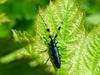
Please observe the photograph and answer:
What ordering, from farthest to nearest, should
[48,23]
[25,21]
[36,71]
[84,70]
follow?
[25,21], [48,23], [84,70], [36,71]

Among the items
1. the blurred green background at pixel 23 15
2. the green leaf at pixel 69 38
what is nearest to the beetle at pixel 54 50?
the green leaf at pixel 69 38

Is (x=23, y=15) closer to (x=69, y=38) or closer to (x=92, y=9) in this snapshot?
(x=92, y=9)

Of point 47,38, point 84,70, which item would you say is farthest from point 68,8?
point 84,70

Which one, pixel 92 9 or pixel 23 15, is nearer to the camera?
pixel 23 15

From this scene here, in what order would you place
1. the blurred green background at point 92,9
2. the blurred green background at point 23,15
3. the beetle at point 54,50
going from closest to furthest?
the beetle at point 54,50 < the blurred green background at point 23,15 < the blurred green background at point 92,9

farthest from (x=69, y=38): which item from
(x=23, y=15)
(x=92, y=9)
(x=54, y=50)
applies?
(x=92, y=9)

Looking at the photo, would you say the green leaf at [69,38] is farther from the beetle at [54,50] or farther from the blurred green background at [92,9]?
the blurred green background at [92,9]

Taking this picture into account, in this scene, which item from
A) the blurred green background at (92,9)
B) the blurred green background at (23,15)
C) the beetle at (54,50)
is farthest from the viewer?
the blurred green background at (92,9)

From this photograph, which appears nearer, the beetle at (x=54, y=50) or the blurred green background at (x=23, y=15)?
the beetle at (x=54, y=50)

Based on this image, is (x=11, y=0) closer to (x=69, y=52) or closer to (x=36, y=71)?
(x=69, y=52)

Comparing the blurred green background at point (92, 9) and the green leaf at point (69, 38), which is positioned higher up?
the green leaf at point (69, 38)

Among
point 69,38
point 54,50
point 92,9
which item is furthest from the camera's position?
point 92,9
